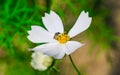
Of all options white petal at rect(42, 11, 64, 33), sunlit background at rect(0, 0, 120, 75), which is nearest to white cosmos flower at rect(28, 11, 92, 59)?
white petal at rect(42, 11, 64, 33)

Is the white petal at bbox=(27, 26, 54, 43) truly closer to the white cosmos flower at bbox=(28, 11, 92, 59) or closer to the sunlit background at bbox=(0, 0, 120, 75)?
the white cosmos flower at bbox=(28, 11, 92, 59)

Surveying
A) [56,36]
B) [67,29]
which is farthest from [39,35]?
[67,29]

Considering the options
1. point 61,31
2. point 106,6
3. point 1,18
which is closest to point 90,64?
point 106,6

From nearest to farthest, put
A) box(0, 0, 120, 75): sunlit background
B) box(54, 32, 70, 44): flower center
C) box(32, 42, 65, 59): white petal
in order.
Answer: box(32, 42, 65, 59): white petal < box(54, 32, 70, 44): flower center < box(0, 0, 120, 75): sunlit background

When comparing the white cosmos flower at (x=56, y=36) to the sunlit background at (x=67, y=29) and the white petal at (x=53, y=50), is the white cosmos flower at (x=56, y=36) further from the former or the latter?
the sunlit background at (x=67, y=29)

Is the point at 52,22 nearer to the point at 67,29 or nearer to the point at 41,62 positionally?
the point at 41,62

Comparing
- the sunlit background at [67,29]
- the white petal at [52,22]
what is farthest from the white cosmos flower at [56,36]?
the sunlit background at [67,29]

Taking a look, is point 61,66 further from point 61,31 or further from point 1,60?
point 61,31

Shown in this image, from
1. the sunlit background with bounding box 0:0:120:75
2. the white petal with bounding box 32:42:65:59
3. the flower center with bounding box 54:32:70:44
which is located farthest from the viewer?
the sunlit background with bounding box 0:0:120:75
